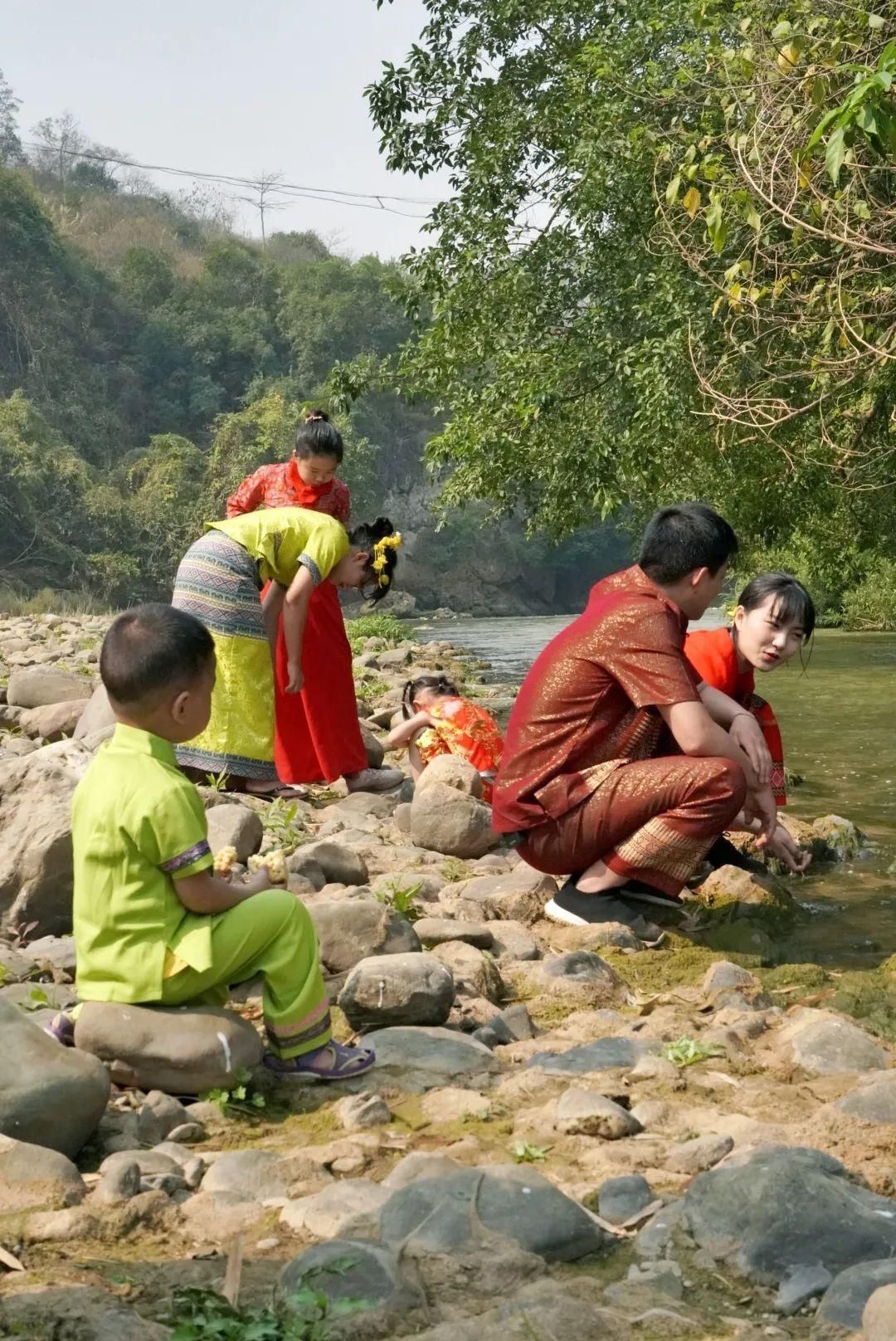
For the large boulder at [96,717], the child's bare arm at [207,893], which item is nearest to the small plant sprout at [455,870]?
the large boulder at [96,717]

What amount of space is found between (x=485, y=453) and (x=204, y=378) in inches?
1626

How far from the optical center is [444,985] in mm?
3330

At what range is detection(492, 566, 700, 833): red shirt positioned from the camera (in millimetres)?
4297

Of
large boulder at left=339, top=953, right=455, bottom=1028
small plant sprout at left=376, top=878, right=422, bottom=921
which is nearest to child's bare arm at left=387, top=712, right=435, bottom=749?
small plant sprout at left=376, top=878, right=422, bottom=921

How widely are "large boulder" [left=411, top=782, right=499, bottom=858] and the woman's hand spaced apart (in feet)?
2.78

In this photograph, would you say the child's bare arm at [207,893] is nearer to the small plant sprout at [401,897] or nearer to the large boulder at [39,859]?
the large boulder at [39,859]

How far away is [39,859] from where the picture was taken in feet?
12.6

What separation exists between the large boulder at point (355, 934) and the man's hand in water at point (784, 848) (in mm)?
1654

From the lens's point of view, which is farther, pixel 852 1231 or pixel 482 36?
pixel 482 36

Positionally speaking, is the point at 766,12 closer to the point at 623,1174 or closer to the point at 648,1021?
the point at 648,1021

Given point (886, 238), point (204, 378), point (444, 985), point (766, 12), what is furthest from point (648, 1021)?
point (204, 378)

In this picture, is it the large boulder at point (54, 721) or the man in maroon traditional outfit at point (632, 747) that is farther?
the large boulder at point (54, 721)

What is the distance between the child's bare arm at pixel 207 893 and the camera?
291 centimetres

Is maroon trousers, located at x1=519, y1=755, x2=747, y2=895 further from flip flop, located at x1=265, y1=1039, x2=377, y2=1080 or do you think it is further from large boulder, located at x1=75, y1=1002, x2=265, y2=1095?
large boulder, located at x1=75, y1=1002, x2=265, y2=1095
